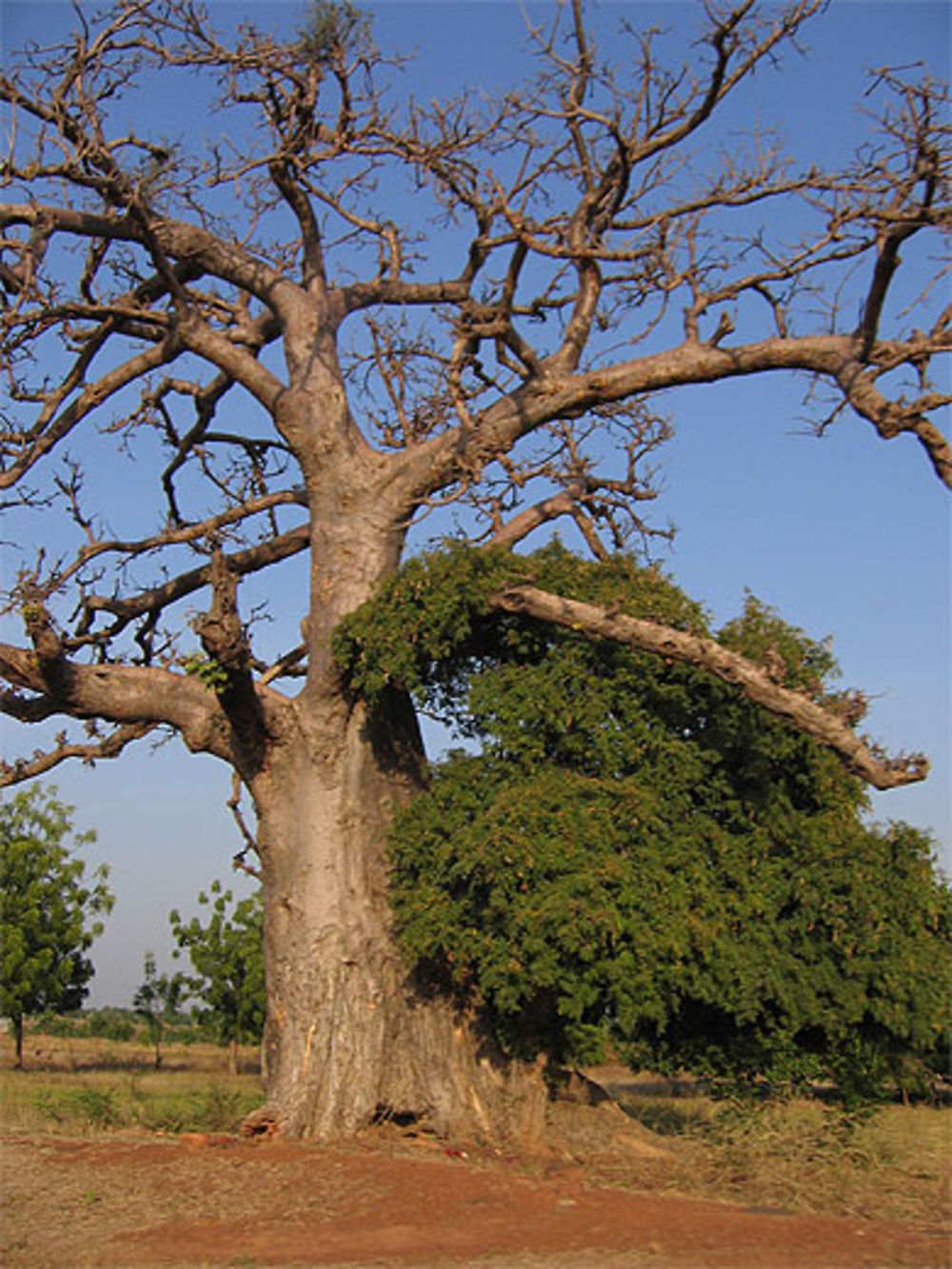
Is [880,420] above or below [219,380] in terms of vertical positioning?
below

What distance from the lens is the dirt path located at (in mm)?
6438

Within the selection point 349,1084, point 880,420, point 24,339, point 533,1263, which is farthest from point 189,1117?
point 880,420

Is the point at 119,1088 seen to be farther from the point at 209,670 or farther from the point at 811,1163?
the point at 811,1163

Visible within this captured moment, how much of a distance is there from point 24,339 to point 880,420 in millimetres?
7234

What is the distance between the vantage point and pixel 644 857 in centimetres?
904

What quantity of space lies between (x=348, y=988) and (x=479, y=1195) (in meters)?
2.75

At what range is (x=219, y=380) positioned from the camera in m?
13.1

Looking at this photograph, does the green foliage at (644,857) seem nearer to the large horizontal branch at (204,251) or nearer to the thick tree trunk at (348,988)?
the thick tree trunk at (348,988)

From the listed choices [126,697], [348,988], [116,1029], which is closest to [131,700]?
[126,697]

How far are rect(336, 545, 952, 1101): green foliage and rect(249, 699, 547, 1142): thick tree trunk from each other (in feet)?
1.51

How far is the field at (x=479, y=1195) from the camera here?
6.56 m

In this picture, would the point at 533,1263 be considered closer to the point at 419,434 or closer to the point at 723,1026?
the point at 723,1026

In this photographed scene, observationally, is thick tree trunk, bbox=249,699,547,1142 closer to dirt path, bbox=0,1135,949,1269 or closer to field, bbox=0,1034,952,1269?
field, bbox=0,1034,952,1269

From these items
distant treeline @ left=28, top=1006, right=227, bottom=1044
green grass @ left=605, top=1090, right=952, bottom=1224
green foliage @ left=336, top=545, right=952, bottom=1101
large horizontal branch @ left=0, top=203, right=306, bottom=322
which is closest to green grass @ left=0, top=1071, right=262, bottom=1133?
green foliage @ left=336, top=545, right=952, bottom=1101
